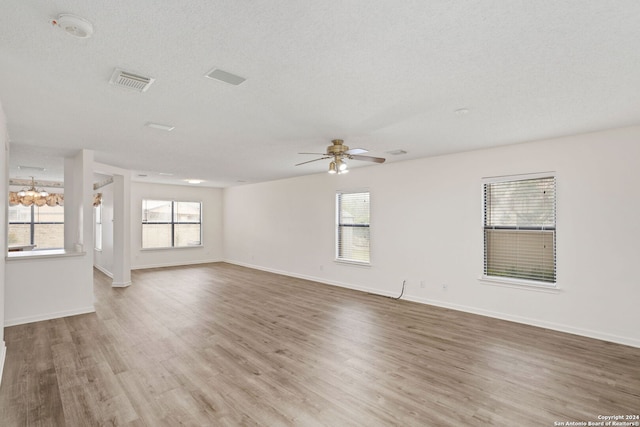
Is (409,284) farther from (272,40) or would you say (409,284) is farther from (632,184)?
(272,40)

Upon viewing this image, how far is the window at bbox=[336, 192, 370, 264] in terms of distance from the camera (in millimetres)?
6559

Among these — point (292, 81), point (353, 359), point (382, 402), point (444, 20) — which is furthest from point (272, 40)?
point (353, 359)

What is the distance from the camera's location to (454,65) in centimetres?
219

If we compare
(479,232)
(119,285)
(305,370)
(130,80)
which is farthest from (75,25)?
(119,285)

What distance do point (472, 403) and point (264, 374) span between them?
5.77 feet

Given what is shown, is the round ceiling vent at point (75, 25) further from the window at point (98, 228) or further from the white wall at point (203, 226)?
the window at point (98, 228)

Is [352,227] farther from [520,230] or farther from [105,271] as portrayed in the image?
[105,271]

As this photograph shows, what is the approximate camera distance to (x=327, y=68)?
224 centimetres

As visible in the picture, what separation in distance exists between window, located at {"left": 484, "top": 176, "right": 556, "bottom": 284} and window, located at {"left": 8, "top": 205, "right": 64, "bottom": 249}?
38.5ft

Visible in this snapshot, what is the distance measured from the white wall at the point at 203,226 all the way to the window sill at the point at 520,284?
8.19 m

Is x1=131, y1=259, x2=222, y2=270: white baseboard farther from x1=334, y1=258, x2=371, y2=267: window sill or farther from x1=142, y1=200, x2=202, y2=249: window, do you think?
x1=334, y1=258, x2=371, y2=267: window sill

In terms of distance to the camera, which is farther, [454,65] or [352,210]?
[352,210]

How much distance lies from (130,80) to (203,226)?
825 cm

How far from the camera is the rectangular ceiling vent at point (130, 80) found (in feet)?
7.66
